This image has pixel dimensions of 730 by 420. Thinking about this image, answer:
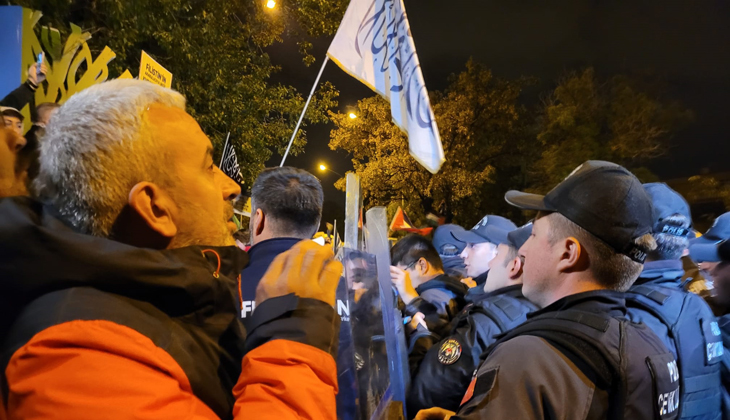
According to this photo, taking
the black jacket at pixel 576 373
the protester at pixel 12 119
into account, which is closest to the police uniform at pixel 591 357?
the black jacket at pixel 576 373

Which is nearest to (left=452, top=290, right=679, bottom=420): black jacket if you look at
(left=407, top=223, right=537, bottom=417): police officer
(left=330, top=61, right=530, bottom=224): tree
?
(left=407, top=223, right=537, bottom=417): police officer

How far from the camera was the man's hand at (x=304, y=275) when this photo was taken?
1.05 metres

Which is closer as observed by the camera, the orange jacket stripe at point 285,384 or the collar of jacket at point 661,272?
the orange jacket stripe at point 285,384

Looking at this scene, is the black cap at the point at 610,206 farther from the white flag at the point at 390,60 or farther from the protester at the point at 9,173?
the white flag at the point at 390,60

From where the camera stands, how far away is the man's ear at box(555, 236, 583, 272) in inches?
67.6

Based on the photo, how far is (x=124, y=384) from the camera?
2.53 ft

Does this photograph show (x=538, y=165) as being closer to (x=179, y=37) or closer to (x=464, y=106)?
(x=464, y=106)

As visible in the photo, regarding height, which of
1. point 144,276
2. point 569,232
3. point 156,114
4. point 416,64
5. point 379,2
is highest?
point 379,2

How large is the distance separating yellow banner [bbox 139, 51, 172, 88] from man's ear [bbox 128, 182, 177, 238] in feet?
12.2

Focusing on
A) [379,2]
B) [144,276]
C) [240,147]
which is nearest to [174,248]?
[144,276]

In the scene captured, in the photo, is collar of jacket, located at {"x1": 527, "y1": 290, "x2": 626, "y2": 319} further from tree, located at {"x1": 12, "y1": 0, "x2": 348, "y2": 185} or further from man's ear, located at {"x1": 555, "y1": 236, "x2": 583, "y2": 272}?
tree, located at {"x1": 12, "y1": 0, "x2": 348, "y2": 185}

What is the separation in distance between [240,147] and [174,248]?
11331 mm

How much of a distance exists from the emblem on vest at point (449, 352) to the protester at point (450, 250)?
10.0 feet

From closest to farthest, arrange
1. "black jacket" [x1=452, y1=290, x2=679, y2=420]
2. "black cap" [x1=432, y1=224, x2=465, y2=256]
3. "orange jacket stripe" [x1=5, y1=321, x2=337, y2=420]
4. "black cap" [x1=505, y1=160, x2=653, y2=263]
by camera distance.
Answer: "orange jacket stripe" [x1=5, y1=321, x2=337, y2=420] < "black jacket" [x1=452, y1=290, x2=679, y2=420] < "black cap" [x1=505, y1=160, x2=653, y2=263] < "black cap" [x1=432, y1=224, x2=465, y2=256]
